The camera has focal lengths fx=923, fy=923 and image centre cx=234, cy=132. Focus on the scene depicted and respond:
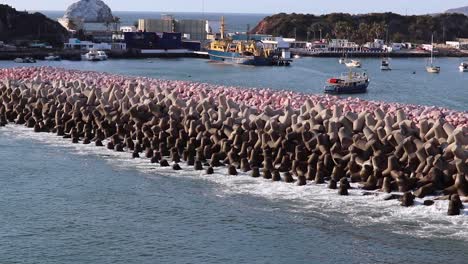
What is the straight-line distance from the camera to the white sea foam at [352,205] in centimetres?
1452

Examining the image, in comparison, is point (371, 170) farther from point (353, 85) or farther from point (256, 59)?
point (256, 59)

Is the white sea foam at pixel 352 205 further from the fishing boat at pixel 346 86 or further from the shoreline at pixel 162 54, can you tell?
the shoreline at pixel 162 54

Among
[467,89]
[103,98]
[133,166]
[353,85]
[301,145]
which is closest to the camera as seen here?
[301,145]

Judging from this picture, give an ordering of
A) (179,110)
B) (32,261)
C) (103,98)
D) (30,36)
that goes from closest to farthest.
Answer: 1. (32,261)
2. (179,110)
3. (103,98)
4. (30,36)

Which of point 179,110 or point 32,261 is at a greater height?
point 179,110

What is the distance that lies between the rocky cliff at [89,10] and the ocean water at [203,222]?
487 feet

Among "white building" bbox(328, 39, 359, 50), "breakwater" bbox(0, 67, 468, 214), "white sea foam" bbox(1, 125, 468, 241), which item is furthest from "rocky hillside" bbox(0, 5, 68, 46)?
"white sea foam" bbox(1, 125, 468, 241)

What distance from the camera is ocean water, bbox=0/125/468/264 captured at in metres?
13.5

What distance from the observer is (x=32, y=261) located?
Answer: 1320cm

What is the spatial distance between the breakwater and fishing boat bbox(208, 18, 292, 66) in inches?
1826

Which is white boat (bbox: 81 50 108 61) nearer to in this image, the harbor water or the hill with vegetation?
the hill with vegetation

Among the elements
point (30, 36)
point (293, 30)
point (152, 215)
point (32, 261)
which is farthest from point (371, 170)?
point (293, 30)

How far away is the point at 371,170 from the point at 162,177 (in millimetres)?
4226

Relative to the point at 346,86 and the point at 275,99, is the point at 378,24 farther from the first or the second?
the point at 275,99
